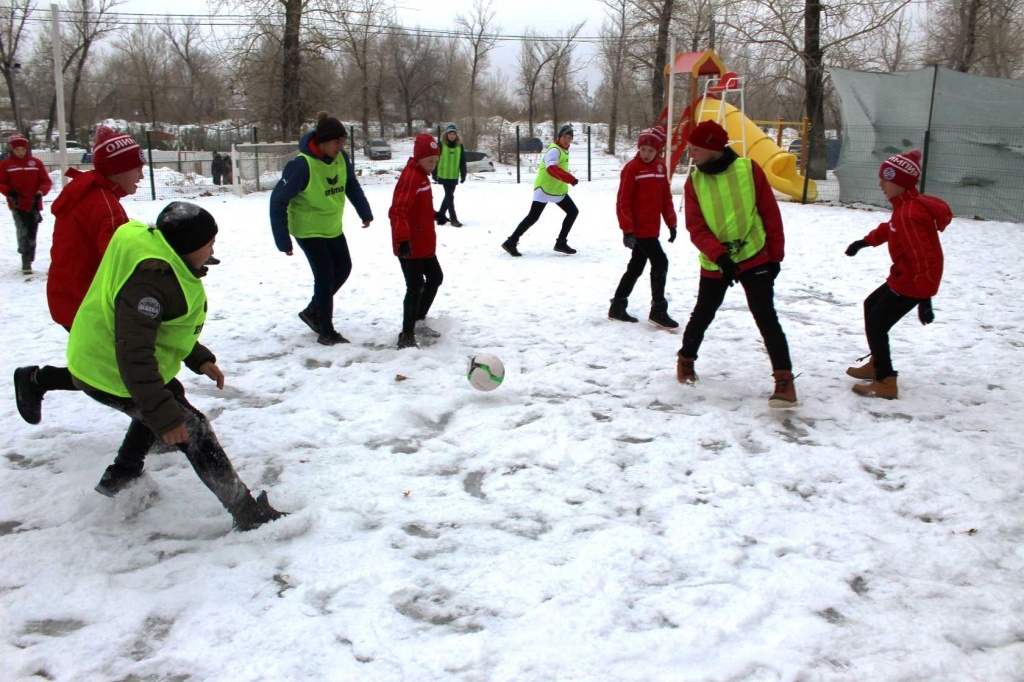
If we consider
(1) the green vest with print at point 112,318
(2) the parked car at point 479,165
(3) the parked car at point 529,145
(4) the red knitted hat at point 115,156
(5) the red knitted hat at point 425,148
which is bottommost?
(1) the green vest with print at point 112,318

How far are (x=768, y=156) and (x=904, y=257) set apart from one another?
44.9ft

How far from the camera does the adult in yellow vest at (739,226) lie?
4695 mm

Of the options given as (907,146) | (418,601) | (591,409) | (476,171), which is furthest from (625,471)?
(476,171)

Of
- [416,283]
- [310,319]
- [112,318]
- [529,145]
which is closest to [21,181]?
[310,319]

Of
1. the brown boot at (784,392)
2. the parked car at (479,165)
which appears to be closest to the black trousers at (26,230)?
the brown boot at (784,392)

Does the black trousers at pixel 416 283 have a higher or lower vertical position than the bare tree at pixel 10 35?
lower

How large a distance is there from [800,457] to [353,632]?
2.65 m

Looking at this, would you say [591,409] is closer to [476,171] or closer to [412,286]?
[412,286]

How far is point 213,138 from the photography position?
38.9 meters

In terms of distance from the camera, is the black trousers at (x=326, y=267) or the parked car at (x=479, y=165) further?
the parked car at (x=479, y=165)

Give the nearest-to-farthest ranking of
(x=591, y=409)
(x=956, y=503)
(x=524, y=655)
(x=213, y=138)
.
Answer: (x=524, y=655)
(x=956, y=503)
(x=591, y=409)
(x=213, y=138)

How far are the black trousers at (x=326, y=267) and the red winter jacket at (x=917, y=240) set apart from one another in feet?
13.1

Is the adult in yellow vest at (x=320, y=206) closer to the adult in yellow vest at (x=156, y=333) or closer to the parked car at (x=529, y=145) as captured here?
the adult in yellow vest at (x=156, y=333)

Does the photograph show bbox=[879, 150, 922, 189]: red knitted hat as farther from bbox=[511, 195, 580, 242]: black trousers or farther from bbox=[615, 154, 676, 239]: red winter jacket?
bbox=[511, 195, 580, 242]: black trousers
